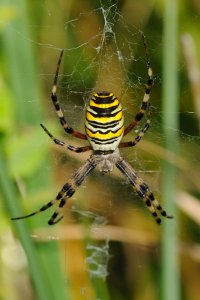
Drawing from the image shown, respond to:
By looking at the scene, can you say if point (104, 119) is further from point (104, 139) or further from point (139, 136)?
point (139, 136)

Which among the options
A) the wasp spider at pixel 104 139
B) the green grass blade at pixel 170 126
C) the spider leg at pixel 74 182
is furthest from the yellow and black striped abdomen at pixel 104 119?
the spider leg at pixel 74 182

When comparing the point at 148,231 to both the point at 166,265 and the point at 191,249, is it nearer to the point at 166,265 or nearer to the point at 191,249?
the point at 191,249

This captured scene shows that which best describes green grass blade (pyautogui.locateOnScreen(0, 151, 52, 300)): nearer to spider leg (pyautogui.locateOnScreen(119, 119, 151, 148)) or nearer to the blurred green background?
the blurred green background

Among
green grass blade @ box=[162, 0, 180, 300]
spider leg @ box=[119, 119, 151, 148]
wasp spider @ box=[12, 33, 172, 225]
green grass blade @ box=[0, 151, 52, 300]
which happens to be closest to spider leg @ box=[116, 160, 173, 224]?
wasp spider @ box=[12, 33, 172, 225]

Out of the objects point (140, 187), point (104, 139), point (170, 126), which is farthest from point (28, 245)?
point (140, 187)

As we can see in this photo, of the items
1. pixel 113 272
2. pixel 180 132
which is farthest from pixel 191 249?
pixel 180 132
